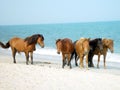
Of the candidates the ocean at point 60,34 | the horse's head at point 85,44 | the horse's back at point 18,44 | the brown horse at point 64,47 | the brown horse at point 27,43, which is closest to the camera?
the brown horse at point 64,47

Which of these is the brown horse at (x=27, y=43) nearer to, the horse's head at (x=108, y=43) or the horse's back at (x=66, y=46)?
the horse's back at (x=66, y=46)

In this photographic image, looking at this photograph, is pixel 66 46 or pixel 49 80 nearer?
pixel 49 80

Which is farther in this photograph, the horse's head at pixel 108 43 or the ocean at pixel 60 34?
the ocean at pixel 60 34

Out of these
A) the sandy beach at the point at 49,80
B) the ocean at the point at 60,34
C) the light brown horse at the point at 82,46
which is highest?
the light brown horse at the point at 82,46

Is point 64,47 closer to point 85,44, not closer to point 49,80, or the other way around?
point 85,44

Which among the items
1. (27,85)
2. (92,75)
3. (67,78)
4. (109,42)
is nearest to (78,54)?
(109,42)

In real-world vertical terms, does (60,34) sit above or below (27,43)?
below

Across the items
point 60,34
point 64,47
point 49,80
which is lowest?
point 60,34

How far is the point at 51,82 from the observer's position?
981 centimetres

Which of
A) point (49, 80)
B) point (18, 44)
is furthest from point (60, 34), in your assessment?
point (49, 80)

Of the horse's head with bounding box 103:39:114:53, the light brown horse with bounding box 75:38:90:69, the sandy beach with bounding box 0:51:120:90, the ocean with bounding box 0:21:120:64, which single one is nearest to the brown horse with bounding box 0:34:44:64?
the light brown horse with bounding box 75:38:90:69

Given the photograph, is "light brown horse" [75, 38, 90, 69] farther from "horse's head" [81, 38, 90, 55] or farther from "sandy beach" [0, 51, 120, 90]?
"sandy beach" [0, 51, 120, 90]

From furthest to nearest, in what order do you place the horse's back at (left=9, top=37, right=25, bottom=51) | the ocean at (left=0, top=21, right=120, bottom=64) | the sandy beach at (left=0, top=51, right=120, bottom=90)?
the ocean at (left=0, top=21, right=120, bottom=64)
the horse's back at (left=9, top=37, right=25, bottom=51)
the sandy beach at (left=0, top=51, right=120, bottom=90)

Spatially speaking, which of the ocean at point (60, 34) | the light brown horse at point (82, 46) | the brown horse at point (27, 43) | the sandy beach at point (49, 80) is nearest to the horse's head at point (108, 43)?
the light brown horse at point (82, 46)
